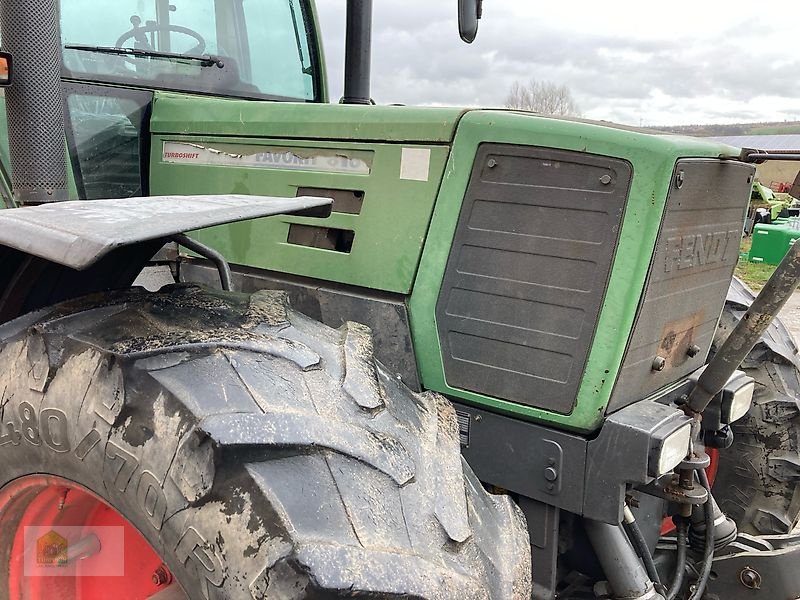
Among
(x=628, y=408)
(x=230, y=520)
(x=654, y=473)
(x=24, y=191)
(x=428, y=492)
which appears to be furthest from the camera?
(x=24, y=191)

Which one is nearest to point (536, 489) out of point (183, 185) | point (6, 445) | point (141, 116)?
point (6, 445)

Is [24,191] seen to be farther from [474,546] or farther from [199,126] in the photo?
[474,546]

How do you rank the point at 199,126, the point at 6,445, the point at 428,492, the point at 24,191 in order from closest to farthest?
the point at 428,492
the point at 6,445
the point at 24,191
the point at 199,126

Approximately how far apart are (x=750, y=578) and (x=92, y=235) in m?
2.12

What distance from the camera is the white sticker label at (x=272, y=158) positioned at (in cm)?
206

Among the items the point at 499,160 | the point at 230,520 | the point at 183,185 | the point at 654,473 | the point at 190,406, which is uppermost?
the point at 499,160

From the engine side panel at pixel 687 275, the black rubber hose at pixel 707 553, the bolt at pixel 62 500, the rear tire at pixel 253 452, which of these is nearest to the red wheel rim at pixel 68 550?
the bolt at pixel 62 500

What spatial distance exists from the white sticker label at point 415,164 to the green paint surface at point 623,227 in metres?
0.06

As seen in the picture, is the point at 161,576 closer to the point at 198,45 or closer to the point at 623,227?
the point at 623,227

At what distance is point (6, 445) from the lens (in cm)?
158

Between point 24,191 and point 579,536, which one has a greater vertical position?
point 24,191

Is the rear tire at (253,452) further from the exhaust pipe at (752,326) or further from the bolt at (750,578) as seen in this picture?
the bolt at (750,578)

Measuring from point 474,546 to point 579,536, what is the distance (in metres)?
0.75

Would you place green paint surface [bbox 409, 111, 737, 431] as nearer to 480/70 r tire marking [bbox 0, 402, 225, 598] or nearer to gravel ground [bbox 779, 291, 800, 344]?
480/70 r tire marking [bbox 0, 402, 225, 598]
